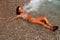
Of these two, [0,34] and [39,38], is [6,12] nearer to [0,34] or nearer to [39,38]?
[0,34]

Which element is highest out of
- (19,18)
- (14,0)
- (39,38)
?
(14,0)

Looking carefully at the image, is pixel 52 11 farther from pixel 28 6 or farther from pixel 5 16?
pixel 5 16

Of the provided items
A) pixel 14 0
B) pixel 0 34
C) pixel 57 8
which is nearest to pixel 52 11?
pixel 57 8

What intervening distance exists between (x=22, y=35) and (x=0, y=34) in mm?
214

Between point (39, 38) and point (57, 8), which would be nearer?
point (39, 38)

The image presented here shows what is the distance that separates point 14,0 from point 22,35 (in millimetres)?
721

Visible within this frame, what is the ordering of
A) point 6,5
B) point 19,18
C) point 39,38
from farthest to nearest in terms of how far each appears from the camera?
point 6,5 < point 19,18 < point 39,38

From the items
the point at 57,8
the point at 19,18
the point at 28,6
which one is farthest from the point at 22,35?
the point at 57,8

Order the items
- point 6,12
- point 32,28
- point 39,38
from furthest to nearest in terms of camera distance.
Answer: point 6,12, point 32,28, point 39,38

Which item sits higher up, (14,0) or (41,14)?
(14,0)

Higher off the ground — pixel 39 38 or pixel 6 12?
pixel 6 12

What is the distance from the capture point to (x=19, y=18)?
5.29ft

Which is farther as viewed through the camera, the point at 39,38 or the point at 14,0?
the point at 14,0

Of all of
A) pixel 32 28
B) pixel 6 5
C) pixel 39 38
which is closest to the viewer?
pixel 39 38
